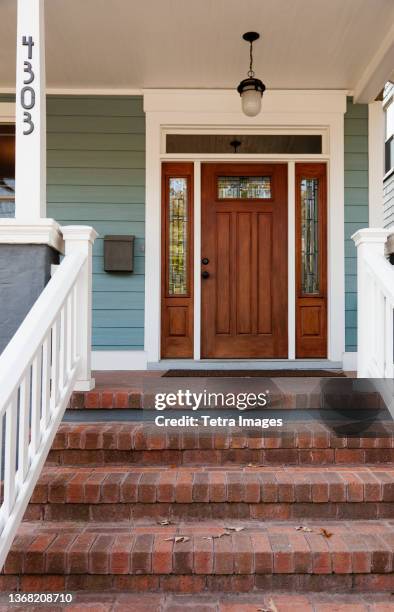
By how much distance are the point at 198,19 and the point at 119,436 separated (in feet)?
9.29

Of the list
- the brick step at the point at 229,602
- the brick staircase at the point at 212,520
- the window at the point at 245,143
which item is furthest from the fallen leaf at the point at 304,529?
the window at the point at 245,143

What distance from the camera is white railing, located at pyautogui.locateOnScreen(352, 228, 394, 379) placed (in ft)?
8.13

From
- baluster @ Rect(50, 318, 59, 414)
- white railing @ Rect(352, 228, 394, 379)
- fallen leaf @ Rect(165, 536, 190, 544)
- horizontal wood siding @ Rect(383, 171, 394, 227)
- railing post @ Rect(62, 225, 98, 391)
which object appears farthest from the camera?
horizontal wood siding @ Rect(383, 171, 394, 227)

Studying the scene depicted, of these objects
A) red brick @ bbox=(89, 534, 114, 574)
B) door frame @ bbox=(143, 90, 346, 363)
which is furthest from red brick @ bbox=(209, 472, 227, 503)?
door frame @ bbox=(143, 90, 346, 363)

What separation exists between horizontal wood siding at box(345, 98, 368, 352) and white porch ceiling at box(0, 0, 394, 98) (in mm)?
254

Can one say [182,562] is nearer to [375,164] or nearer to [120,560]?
[120,560]

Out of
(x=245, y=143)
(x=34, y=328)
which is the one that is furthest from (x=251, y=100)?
(x=34, y=328)

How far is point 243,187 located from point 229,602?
341cm

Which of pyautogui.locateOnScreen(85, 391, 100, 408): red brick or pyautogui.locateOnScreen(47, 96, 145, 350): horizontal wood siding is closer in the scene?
pyautogui.locateOnScreen(85, 391, 100, 408): red brick

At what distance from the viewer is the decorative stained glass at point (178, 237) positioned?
4332 mm

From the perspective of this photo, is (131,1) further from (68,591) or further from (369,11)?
(68,591)

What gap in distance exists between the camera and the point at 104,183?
423cm

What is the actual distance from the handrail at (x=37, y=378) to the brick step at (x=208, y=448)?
208 mm

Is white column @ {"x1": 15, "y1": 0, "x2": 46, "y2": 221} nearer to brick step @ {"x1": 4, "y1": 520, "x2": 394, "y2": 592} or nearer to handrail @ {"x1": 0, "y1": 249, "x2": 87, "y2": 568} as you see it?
handrail @ {"x1": 0, "y1": 249, "x2": 87, "y2": 568}
